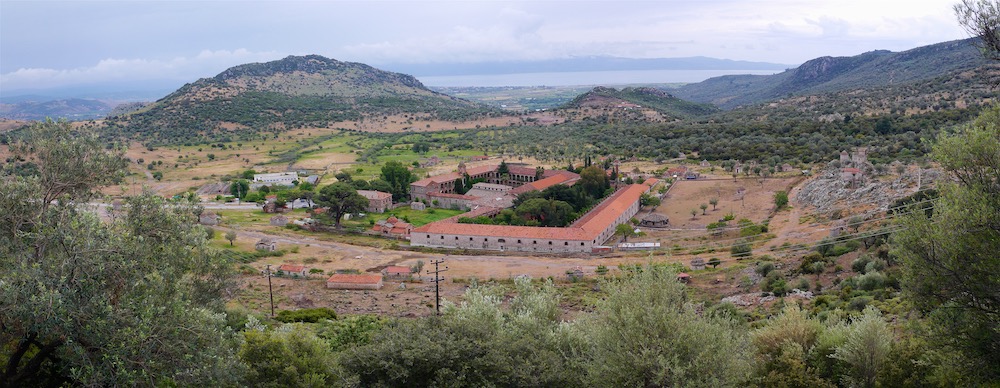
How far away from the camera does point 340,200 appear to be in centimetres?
5138

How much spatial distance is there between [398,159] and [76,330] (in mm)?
80251

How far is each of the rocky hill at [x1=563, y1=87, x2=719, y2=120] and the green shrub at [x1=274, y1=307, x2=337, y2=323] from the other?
355 ft

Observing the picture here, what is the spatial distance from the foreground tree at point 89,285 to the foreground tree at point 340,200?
4093cm

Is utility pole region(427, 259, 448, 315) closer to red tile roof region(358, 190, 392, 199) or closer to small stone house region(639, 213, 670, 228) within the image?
small stone house region(639, 213, 670, 228)

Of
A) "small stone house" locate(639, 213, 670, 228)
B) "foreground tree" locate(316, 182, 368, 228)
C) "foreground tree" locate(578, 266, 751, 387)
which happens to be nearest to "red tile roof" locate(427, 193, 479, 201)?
"foreground tree" locate(316, 182, 368, 228)

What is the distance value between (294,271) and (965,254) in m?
34.0

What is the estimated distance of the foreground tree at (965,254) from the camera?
981cm

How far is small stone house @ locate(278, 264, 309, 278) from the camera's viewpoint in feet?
121

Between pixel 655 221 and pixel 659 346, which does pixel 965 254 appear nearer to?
pixel 659 346

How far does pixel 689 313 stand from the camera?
12.1 metres

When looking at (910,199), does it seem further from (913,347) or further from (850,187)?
(913,347)

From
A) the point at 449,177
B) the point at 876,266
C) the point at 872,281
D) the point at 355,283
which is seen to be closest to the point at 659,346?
the point at 872,281

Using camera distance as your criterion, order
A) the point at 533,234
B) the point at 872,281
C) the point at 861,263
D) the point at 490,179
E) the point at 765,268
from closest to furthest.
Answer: the point at 872,281 → the point at 861,263 → the point at 765,268 → the point at 533,234 → the point at 490,179

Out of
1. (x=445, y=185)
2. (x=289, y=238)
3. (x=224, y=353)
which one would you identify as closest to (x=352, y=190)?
(x=289, y=238)
